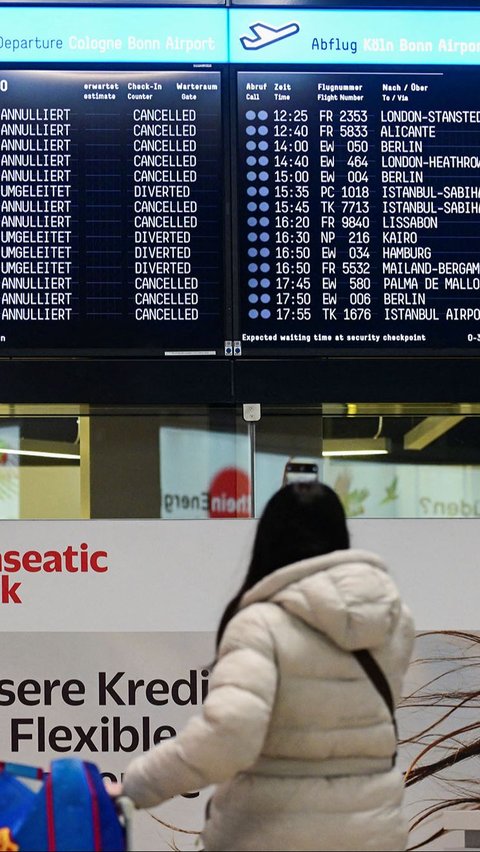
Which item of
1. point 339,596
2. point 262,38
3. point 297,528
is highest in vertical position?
point 262,38

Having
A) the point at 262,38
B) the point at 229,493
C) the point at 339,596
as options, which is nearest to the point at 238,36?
the point at 262,38

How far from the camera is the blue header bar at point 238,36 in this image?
436 centimetres

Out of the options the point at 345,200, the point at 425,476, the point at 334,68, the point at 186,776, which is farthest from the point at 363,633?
the point at 334,68

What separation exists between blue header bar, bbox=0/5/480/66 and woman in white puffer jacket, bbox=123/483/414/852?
8.63 ft

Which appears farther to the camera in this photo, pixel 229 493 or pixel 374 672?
pixel 229 493

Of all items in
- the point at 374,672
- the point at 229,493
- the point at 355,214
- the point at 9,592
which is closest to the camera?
the point at 374,672

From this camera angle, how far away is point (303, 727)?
223cm

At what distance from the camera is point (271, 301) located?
4285mm

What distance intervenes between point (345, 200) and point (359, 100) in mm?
381

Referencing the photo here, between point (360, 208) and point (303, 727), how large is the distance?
255cm

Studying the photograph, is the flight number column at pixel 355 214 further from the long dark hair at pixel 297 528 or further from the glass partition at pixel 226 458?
the long dark hair at pixel 297 528

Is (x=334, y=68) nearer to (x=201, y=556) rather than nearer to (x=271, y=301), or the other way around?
(x=271, y=301)

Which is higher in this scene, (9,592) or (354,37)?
(354,37)

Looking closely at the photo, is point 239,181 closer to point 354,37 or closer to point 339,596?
point 354,37
